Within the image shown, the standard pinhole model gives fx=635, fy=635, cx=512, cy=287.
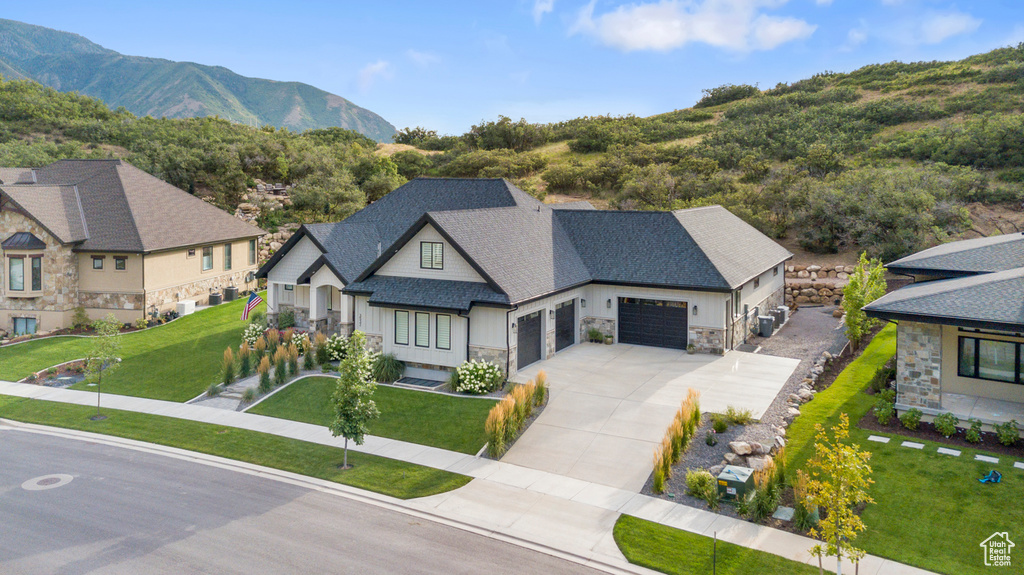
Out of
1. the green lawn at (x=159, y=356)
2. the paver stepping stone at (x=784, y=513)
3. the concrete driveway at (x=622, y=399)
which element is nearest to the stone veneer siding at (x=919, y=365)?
the concrete driveway at (x=622, y=399)

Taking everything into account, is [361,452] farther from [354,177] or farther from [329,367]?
[354,177]

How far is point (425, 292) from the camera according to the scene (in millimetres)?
21969

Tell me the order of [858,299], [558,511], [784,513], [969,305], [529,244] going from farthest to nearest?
[529,244] → [858,299] → [969,305] → [558,511] → [784,513]

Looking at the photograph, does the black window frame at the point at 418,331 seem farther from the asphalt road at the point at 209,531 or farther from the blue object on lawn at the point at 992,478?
the blue object on lawn at the point at 992,478

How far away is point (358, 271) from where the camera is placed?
2509 cm

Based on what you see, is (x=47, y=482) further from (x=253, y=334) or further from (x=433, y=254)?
(x=433, y=254)

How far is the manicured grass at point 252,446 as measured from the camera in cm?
1460

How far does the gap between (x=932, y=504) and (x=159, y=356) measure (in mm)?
26053

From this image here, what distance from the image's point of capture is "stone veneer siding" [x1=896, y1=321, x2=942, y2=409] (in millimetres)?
16125

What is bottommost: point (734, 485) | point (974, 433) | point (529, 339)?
point (734, 485)

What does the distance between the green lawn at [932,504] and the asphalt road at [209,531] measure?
5947 mm

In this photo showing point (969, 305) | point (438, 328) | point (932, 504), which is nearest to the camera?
point (932, 504)

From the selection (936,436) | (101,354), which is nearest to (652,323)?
(936,436)

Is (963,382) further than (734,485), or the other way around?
(963,382)
